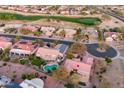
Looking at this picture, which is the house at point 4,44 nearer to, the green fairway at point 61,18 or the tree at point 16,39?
the tree at point 16,39

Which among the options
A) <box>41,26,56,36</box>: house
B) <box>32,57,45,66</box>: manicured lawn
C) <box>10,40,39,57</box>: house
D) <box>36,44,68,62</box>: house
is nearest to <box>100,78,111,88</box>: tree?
<box>36,44,68,62</box>: house

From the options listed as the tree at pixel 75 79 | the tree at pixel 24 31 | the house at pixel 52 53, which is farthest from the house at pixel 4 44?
the tree at pixel 75 79

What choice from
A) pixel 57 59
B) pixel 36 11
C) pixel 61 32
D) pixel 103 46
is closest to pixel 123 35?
pixel 103 46

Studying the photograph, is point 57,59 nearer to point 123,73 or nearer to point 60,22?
point 123,73

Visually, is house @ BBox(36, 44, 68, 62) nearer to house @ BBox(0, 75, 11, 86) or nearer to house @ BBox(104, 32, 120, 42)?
house @ BBox(0, 75, 11, 86)

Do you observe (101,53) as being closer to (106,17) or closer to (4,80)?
(106,17)
